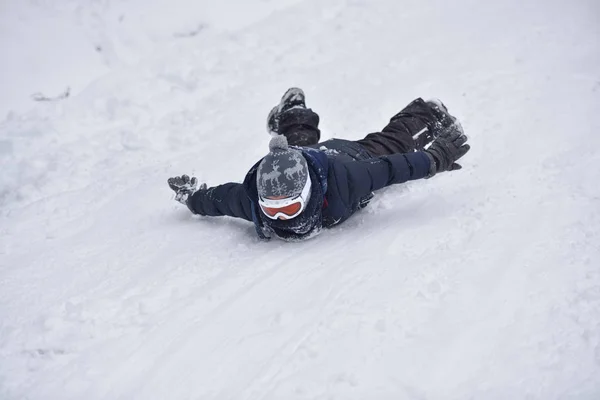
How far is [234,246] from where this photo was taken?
338 cm

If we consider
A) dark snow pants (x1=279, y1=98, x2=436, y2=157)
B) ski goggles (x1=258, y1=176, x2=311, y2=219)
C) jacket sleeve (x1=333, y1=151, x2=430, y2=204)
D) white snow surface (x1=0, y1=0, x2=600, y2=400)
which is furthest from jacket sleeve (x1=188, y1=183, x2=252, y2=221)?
dark snow pants (x1=279, y1=98, x2=436, y2=157)

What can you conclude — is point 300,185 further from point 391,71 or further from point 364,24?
point 364,24

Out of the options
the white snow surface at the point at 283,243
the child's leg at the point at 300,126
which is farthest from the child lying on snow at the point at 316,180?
the child's leg at the point at 300,126

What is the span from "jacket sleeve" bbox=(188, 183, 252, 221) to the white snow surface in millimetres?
133

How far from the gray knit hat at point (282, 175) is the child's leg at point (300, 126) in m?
1.07

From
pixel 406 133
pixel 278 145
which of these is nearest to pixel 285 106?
pixel 406 133

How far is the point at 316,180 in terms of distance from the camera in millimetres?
3154

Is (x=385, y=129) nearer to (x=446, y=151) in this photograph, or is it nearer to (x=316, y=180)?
(x=446, y=151)

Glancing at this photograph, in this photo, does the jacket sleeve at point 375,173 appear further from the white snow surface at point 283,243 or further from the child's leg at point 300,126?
the child's leg at point 300,126

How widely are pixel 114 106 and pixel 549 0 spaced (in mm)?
5042

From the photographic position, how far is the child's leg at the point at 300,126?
415 centimetres

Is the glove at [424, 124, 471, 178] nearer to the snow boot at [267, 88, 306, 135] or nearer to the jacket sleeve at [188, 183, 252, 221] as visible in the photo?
the jacket sleeve at [188, 183, 252, 221]

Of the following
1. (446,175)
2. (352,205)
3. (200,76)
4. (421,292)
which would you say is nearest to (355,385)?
(421,292)

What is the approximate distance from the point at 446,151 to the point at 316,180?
0.93 metres
